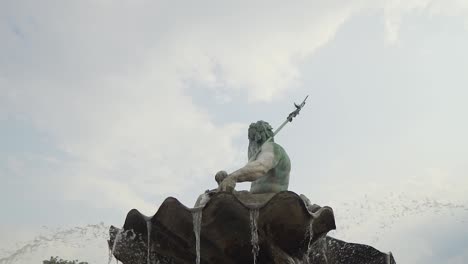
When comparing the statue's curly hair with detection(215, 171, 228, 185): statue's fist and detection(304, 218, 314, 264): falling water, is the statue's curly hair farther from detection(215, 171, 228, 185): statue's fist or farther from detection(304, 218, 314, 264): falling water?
detection(304, 218, 314, 264): falling water

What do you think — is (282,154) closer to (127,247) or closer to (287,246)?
(287,246)

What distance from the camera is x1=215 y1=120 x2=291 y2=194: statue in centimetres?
721

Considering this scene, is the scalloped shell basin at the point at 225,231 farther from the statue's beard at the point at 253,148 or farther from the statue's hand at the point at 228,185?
the statue's beard at the point at 253,148

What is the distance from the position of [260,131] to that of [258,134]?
67 millimetres

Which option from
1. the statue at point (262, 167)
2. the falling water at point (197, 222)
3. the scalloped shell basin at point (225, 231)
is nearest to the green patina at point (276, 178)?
the statue at point (262, 167)

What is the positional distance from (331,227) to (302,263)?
2.24ft

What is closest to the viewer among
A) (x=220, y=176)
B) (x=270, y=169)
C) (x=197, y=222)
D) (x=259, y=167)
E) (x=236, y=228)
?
(x=197, y=222)

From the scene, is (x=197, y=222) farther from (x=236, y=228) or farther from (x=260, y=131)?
(x=260, y=131)

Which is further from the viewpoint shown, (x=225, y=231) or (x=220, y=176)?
(x=220, y=176)

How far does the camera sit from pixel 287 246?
7027mm

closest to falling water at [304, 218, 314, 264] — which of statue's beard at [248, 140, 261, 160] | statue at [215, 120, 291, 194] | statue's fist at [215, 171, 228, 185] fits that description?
statue at [215, 120, 291, 194]

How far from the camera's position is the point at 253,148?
28.3 feet

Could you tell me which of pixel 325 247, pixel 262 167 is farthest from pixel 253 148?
pixel 325 247

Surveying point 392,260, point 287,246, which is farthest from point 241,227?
point 392,260
